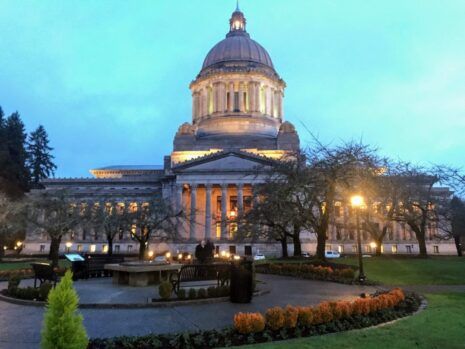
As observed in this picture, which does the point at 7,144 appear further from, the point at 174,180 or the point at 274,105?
the point at 274,105

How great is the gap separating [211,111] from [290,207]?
62.9 metres

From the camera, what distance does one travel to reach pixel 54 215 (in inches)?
1716

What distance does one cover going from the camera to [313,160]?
3045 centimetres

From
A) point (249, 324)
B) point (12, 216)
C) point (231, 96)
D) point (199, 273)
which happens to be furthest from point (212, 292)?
point (231, 96)

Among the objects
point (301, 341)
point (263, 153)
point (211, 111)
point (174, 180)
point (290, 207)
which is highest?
point (211, 111)

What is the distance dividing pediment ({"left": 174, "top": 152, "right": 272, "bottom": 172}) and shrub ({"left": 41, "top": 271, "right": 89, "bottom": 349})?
194 ft

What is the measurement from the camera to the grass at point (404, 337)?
8.77 metres

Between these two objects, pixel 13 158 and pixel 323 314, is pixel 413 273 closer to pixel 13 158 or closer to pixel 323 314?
pixel 323 314

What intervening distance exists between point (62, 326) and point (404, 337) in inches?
296

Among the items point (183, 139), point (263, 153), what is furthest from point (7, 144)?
point (263, 153)

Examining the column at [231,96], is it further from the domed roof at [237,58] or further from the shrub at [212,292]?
the shrub at [212,292]

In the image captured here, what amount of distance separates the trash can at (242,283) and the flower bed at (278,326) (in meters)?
3.77

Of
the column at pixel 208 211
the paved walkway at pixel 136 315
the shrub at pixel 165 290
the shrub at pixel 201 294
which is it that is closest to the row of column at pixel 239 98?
the column at pixel 208 211

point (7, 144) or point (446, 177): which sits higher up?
point (7, 144)
